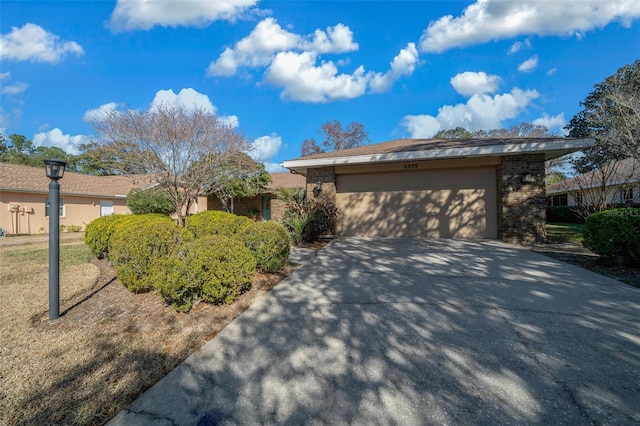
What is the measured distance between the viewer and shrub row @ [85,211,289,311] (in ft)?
10.5

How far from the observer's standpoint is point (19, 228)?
13492 mm

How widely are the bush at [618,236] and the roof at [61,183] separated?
14.4 meters

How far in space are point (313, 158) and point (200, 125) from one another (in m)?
3.87

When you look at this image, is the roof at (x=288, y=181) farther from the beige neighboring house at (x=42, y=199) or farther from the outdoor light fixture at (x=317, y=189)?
the outdoor light fixture at (x=317, y=189)

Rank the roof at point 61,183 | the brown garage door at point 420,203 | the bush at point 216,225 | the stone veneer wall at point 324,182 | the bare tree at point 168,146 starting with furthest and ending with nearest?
1. the roof at point 61,183
2. the stone veneer wall at point 324,182
3. the brown garage door at point 420,203
4. the bare tree at point 168,146
5. the bush at point 216,225

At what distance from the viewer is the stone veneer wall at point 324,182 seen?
9.93 meters

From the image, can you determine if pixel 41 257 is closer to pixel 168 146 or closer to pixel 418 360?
pixel 168 146

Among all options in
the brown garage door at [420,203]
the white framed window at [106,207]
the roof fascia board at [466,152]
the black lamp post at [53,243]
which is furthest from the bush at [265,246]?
the white framed window at [106,207]

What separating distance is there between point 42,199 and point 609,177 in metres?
24.6

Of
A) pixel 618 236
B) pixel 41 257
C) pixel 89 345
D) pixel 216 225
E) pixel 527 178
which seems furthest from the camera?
pixel 527 178

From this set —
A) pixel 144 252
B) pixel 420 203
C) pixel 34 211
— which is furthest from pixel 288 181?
pixel 144 252

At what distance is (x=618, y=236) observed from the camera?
16.2 feet

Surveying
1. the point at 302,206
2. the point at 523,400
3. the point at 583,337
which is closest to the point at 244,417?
the point at 523,400

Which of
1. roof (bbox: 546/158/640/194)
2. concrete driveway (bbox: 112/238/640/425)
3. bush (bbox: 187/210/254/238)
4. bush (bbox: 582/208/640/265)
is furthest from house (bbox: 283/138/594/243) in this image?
concrete driveway (bbox: 112/238/640/425)
